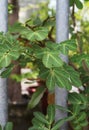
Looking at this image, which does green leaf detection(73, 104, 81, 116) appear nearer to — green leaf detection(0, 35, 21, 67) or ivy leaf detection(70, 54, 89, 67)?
ivy leaf detection(70, 54, 89, 67)

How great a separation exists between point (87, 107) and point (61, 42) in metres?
0.29

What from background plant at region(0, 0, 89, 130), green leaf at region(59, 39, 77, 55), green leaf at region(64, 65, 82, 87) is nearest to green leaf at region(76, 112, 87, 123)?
background plant at region(0, 0, 89, 130)

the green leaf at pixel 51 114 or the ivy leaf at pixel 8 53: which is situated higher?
the ivy leaf at pixel 8 53

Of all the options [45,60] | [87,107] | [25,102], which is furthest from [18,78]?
[45,60]

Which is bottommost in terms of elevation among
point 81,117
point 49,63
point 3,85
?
point 81,117

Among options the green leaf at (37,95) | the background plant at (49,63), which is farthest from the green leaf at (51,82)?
the green leaf at (37,95)

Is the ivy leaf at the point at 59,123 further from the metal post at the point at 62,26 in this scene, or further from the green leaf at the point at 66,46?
the green leaf at the point at 66,46

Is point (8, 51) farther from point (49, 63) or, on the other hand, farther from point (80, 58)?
point (80, 58)

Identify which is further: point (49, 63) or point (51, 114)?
point (51, 114)

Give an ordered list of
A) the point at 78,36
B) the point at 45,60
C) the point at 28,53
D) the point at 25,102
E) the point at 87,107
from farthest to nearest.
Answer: the point at 25,102 < the point at 78,36 < the point at 87,107 < the point at 28,53 < the point at 45,60

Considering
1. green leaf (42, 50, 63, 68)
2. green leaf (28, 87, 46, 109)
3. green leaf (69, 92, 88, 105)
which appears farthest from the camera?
green leaf (28, 87, 46, 109)

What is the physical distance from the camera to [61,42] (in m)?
1.01

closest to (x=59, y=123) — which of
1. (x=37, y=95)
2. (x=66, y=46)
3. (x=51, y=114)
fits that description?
(x=51, y=114)

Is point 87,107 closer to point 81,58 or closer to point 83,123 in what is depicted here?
point 83,123
